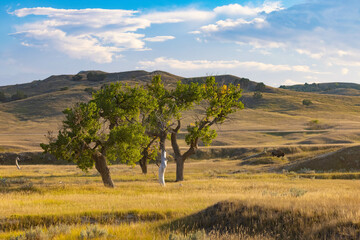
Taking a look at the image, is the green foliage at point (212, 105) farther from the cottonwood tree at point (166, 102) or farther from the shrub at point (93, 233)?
the shrub at point (93, 233)

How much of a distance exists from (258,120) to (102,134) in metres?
84.6

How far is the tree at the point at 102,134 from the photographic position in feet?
79.0

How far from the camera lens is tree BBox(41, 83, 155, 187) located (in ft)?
79.0

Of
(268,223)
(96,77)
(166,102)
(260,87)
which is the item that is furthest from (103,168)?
(96,77)

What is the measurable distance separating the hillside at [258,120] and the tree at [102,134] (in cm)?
2627

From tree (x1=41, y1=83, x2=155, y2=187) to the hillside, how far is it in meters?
26.3

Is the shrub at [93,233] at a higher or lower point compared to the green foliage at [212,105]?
lower

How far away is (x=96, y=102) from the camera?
2641cm

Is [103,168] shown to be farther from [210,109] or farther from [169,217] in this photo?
[169,217]

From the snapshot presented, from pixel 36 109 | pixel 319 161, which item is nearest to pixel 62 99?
pixel 36 109

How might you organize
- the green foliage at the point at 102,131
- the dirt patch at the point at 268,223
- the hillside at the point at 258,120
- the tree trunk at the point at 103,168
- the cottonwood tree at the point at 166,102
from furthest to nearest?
1. the hillside at the point at 258,120
2. the cottonwood tree at the point at 166,102
3. the tree trunk at the point at 103,168
4. the green foliage at the point at 102,131
5. the dirt patch at the point at 268,223

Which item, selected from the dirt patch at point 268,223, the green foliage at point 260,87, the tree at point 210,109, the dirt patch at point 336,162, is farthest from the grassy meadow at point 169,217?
the green foliage at point 260,87

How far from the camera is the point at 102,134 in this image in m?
25.8

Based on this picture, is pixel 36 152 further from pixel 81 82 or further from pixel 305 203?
pixel 81 82
